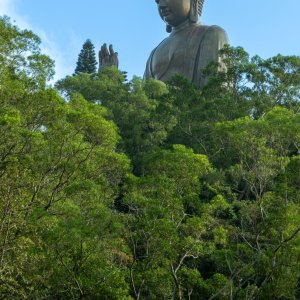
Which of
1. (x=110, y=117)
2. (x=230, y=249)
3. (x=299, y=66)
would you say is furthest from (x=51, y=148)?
(x=299, y=66)

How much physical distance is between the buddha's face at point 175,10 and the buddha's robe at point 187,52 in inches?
13.3

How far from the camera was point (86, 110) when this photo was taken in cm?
1241

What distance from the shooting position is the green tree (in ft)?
120

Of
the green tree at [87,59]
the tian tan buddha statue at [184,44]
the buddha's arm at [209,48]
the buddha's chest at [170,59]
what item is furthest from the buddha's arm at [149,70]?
the green tree at [87,59]

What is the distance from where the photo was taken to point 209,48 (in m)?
25.5

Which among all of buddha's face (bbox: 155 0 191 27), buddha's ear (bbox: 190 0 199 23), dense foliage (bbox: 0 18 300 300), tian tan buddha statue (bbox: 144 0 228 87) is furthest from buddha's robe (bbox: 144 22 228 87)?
dense foliage (bbox: 0 18 300 300)

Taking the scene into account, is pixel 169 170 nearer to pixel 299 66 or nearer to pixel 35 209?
pixel 35 209

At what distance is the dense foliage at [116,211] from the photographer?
10.2 meters

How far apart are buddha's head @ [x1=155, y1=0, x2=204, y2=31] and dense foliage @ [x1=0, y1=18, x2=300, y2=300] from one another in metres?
14.2

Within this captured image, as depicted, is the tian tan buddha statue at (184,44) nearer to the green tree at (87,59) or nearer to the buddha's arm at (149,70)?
the buddha's arm at (149,70)

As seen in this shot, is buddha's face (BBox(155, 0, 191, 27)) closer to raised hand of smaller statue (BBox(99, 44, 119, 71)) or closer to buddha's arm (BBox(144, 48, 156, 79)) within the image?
buddha's arm (BBox(144, 48, 156, 79))

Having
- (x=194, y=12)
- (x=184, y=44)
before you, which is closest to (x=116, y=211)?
(x=184, y=44)

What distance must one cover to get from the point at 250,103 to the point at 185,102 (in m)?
2.12

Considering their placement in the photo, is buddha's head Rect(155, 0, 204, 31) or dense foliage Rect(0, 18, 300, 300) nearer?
dense foliage Rect(0, 18, 300, 300)
